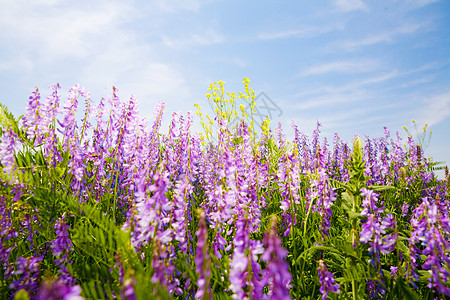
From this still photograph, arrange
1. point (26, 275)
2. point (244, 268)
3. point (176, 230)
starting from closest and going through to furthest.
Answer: point (244, 268) < point (26, 275) < point (176, 230)

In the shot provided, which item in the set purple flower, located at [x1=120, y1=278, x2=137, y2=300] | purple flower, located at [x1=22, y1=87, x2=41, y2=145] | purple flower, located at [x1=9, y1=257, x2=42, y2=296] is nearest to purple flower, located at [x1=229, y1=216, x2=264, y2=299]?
purple flower, located at [x1=120, y1=278, x2=137, y2=300]

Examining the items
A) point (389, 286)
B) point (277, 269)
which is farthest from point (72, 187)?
point (389, 286)

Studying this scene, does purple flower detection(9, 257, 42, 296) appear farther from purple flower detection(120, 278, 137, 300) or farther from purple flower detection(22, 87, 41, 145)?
purple flower detection(22, 87, 41, 145)

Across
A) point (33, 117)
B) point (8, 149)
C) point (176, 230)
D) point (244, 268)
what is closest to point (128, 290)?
point (244, 268)

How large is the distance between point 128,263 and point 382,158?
24.2 feet

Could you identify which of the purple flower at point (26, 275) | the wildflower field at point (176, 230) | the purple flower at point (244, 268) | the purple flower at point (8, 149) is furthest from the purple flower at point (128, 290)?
the purple flower at point (8, 149)

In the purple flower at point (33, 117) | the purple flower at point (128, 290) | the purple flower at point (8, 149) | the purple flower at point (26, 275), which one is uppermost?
the purple flower at point (33, 117)

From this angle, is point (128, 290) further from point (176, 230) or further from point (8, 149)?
point (8, 149)

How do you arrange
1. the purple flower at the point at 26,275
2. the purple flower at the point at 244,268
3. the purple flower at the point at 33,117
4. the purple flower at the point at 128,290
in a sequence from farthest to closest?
the purple flower at the point at 33,117, the purple flower at the point at 26,275, the purple flower at the point at 244,268, the purple flower at the point at 128,290

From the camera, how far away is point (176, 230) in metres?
1.80

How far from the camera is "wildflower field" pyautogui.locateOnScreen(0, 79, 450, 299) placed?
1.13 metres

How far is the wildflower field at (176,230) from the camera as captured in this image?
113 centimetres

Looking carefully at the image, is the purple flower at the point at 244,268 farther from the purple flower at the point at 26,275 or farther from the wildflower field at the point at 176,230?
the purple flower at the point at 26,275

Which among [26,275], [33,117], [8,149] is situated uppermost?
[33,117]
